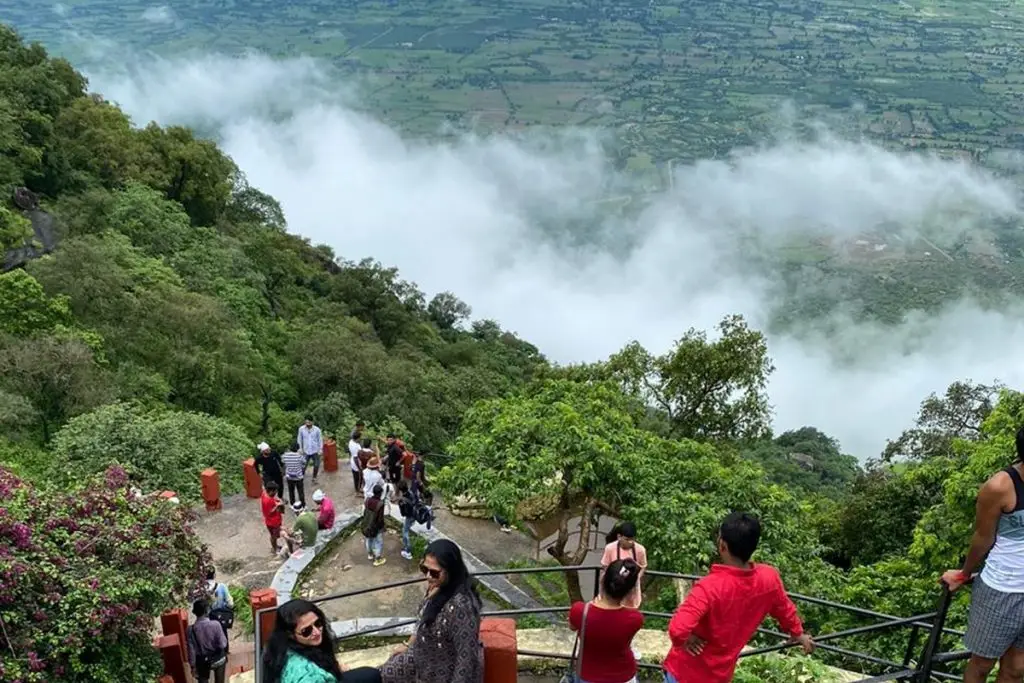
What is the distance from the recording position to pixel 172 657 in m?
7.77

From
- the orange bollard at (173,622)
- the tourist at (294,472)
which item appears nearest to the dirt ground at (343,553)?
the tourist at (294,472)

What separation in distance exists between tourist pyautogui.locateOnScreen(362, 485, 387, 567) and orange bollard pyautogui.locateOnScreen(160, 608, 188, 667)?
2.97m

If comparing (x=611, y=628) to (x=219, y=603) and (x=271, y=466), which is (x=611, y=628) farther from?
(x=271, y=466)

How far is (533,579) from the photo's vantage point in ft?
38.3

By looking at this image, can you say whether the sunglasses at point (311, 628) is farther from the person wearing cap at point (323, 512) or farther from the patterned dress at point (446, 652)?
the person wearing cap at point (323, 512)

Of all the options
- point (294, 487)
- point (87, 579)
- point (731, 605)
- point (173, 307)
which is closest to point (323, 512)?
point (294, 487)

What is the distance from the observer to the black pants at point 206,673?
26.1 ft

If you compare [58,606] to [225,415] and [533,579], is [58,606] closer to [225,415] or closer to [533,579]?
[533,579]

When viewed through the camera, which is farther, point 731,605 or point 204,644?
point 204,644

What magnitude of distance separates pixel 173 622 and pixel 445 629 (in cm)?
524

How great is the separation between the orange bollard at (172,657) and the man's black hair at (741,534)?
6123 mm

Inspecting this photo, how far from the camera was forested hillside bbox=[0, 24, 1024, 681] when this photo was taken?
393 inches

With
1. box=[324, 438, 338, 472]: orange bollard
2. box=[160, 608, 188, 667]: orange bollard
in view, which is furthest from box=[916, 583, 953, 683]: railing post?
box=[324, 438, 338, 472]: orange bollard

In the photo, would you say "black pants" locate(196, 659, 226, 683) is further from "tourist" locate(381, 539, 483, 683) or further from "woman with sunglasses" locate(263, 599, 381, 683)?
"woman with sunglasses" locate(263, 599, 381, 683)
